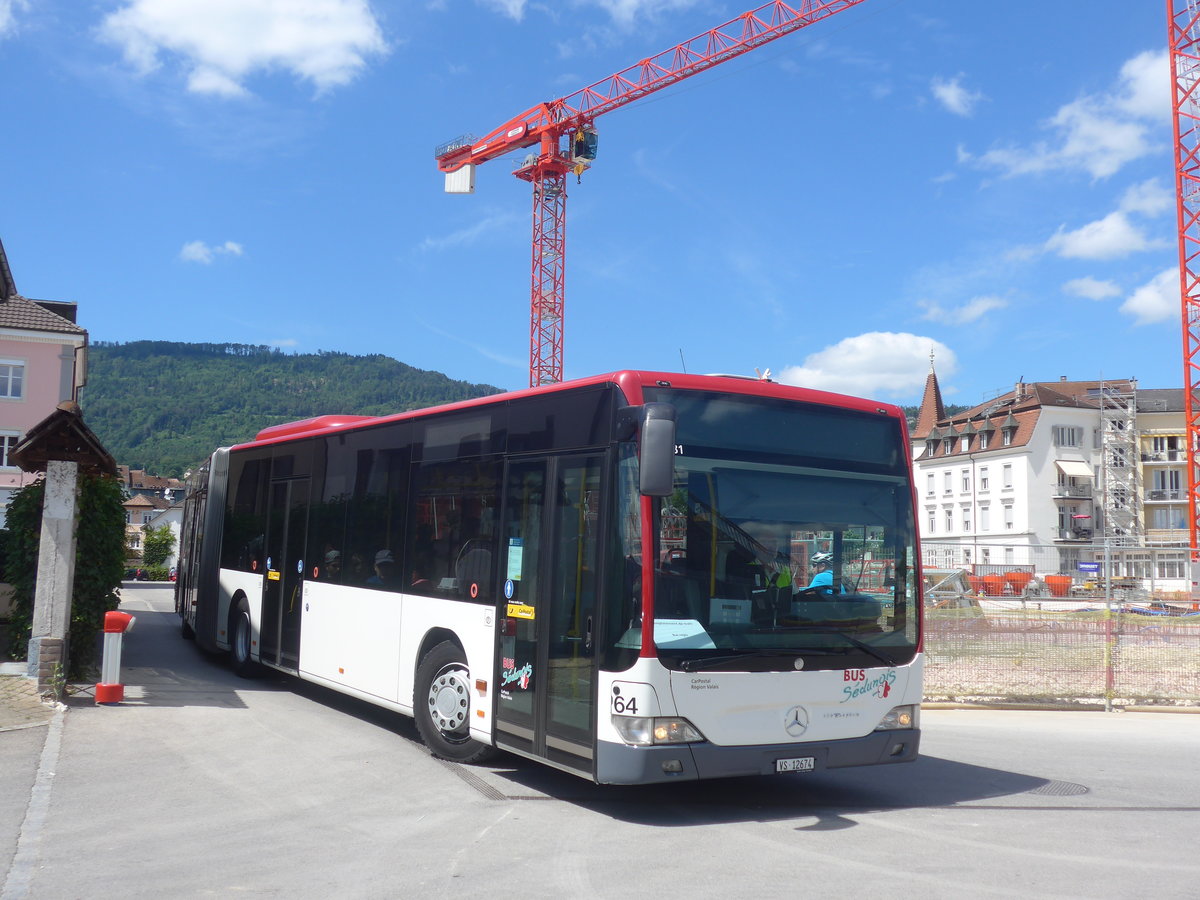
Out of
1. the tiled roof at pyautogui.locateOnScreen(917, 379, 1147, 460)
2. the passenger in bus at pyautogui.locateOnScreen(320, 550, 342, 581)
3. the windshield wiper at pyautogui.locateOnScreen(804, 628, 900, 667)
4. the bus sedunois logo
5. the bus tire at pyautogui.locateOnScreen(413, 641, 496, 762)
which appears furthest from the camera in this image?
the tiled roof at pyautogui.locateOnScreen(917, 379, 1147, 460)

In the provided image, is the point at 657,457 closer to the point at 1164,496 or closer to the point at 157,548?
the point at 1164,496

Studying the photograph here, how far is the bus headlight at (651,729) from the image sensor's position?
6.97 m

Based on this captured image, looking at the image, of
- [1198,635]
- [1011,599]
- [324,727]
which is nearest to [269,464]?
[324,727]

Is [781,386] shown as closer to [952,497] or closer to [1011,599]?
[1011,599]

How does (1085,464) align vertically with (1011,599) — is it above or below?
above

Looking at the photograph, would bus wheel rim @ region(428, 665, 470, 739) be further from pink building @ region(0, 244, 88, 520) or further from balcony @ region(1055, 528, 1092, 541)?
balcony @ region(1055, 528, 1092, 541)

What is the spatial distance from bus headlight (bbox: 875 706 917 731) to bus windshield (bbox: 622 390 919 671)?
1.24ft

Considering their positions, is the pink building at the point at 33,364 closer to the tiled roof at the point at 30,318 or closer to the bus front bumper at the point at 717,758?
the tiled roof at the point at 30,318

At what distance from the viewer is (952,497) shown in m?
76.9

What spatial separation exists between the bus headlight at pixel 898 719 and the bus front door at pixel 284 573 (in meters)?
7.10

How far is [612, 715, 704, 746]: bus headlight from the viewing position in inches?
275

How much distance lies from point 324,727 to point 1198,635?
38.7 feet

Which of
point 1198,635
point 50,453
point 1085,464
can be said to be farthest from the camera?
point 1085,464

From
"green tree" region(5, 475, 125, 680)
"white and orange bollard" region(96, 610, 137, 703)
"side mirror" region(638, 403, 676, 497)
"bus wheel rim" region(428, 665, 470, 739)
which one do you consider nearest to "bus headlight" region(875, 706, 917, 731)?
"side mirror" region(638, 403, 676, 497)
